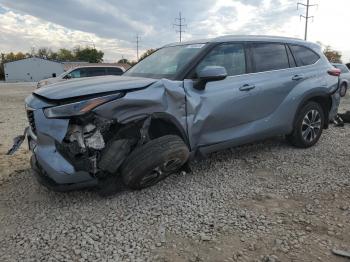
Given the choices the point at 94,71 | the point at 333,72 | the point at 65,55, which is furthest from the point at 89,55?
the point at 333,72

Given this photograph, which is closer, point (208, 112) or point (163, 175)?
point (163, 175)

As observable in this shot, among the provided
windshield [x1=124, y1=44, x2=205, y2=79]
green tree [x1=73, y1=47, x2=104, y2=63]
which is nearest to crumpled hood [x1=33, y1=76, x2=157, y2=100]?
windshield [x1=124, y1=44, x2=205, y2=79]

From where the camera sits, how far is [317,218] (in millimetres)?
3691

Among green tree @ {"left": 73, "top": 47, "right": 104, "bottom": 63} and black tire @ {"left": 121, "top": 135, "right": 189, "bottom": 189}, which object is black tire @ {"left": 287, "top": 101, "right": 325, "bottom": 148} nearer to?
black tire @ {"left": 121, "top": 135, "right": 189, "bottom": 189}

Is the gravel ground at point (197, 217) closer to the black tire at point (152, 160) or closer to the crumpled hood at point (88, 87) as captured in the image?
the black tire at point (152, 160)

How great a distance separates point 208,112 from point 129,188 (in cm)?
125

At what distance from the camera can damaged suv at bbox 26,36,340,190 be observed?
3713mm

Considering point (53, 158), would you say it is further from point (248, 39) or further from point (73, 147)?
point (248, 39)

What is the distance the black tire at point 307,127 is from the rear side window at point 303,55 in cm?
63

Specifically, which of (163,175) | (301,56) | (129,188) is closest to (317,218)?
(163,175)

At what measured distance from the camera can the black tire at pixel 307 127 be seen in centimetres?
573

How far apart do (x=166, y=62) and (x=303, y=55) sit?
90.9 inches

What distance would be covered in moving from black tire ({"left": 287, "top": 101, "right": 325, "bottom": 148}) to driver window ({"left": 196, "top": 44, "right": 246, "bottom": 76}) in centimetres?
133

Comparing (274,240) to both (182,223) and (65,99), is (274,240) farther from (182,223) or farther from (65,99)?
(65,99)
